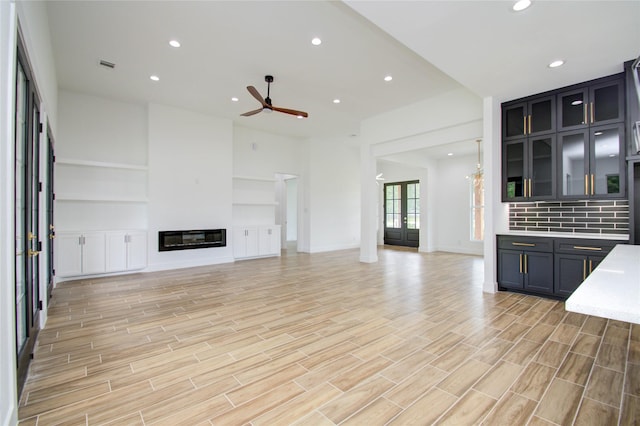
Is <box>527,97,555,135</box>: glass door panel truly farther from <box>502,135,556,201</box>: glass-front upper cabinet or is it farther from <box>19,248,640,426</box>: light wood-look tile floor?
<box>19,248,640,426</box>: light wood-look tile floor

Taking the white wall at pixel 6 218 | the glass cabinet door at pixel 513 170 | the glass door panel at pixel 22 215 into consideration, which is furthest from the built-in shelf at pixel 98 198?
the glass cabinet door at pixel 513 170

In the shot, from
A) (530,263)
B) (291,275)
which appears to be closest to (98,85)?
(291,275)

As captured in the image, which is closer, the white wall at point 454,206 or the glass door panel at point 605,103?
the glass door panel at point 605,103

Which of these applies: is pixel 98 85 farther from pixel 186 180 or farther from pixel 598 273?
pixel 598 273

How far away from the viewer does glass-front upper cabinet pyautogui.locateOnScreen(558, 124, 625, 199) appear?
12.0 ft

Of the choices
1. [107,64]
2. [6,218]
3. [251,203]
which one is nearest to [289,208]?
[251,203]

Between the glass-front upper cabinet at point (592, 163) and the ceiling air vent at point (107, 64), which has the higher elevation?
the ceiling air vent at point (107, 64)

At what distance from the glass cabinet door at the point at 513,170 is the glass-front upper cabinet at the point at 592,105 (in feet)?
1.86

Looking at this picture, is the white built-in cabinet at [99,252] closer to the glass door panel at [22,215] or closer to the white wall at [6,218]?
the glass door panel at [22,215]

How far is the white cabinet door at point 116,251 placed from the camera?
553 cm

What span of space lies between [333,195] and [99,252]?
615cm

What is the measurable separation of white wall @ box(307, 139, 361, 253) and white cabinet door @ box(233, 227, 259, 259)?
6.03 feet

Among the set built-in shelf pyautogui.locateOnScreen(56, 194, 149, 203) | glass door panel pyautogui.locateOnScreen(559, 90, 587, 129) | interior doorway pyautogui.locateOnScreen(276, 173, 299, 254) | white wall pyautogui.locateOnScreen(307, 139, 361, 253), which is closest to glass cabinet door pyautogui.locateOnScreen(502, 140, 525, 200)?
glass door panel pyautogui.locateOnScreen(559, 90, 587, 129)

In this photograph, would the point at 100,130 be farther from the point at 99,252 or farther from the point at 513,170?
the point at 513,170
